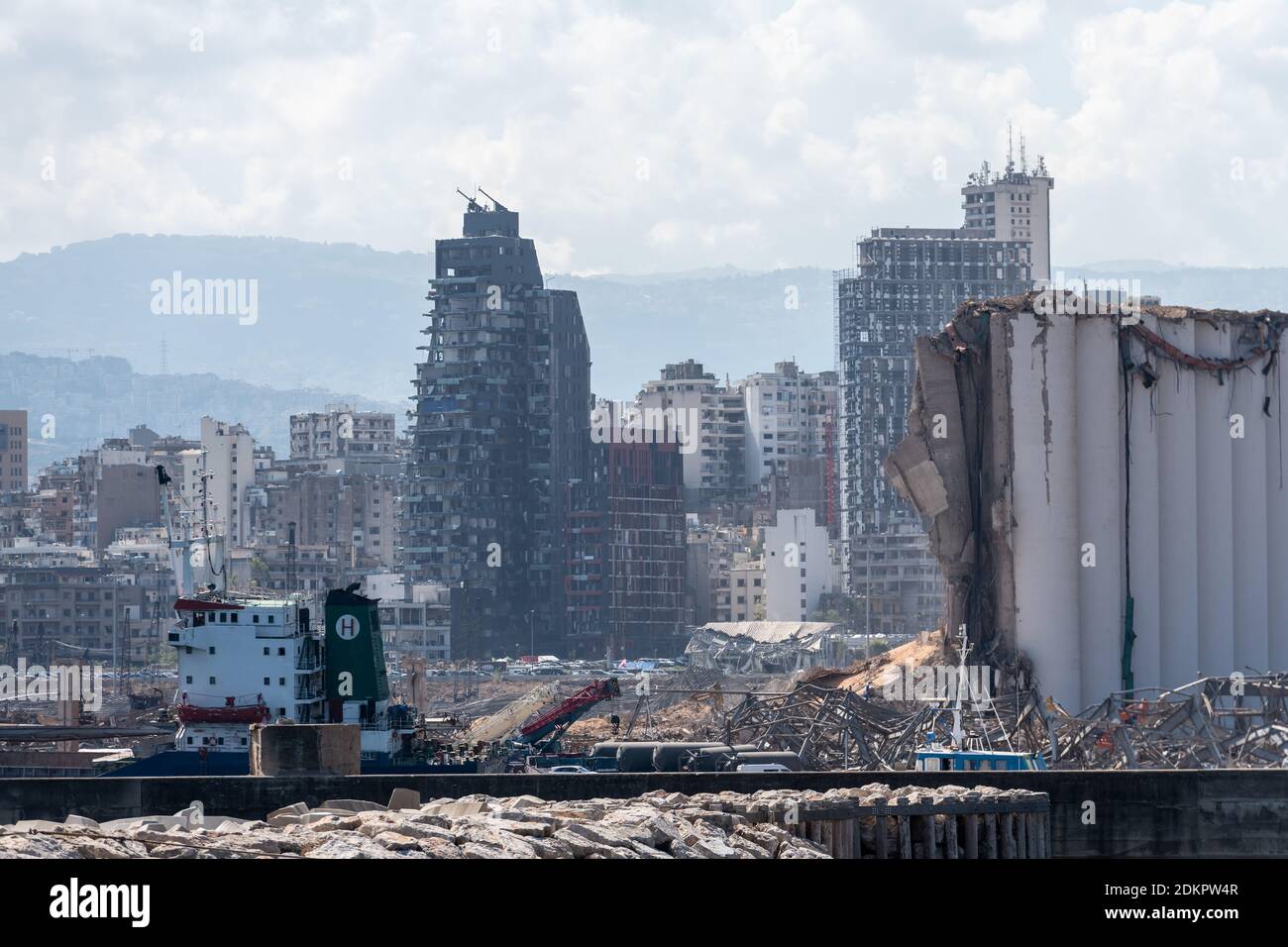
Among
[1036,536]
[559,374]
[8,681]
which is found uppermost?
[559,374]

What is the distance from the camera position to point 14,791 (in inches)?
1389

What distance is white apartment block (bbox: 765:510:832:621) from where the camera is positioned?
164m

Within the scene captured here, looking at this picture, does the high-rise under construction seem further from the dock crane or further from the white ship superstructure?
the white ship superstructure

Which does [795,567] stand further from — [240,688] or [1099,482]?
Result: [240,688]

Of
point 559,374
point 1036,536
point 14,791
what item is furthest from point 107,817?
point 559,374

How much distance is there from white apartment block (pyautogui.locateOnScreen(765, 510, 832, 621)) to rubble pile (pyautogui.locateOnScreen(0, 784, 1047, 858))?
131 metres

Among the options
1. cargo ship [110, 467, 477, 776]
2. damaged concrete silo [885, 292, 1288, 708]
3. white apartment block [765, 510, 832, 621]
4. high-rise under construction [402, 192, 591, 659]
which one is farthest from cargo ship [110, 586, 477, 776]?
white apartment block [765, 510, 832, 621]

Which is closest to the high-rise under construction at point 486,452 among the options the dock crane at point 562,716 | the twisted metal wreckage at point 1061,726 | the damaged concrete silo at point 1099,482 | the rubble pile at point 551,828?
the dock crane at point 562,716

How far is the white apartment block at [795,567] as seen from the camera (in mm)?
164125

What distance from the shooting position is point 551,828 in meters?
24.0
